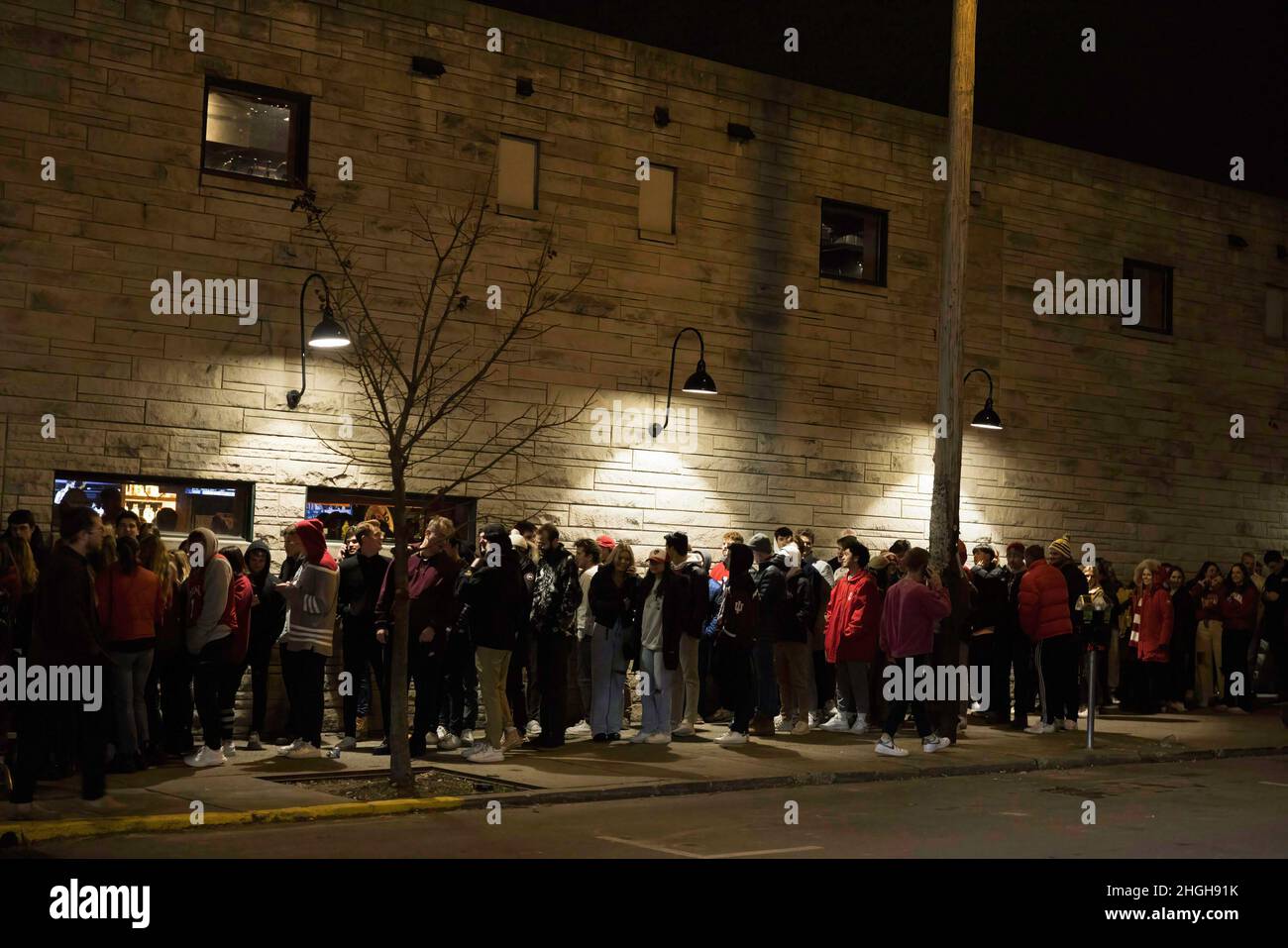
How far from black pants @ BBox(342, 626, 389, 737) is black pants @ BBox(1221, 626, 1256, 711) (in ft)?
41.1

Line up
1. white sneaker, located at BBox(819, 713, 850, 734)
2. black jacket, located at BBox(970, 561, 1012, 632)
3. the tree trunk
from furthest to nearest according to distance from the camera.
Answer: black jacket, located at BBox(970, 561, 1012, 632)
white sneaker, located at BBox(819, 713, 850, 734)
the tree trunk

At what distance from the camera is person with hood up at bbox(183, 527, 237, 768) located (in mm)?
13086

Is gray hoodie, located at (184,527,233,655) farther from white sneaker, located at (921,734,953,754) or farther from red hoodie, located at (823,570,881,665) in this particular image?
white sneaker, located at (921,734,953,754)

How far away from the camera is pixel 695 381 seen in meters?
17.9

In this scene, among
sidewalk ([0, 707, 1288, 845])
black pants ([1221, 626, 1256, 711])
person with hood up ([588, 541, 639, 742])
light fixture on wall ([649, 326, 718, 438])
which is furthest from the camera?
black pants ([1221, 626, 1256, 711])

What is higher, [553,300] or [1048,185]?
[1048,185]

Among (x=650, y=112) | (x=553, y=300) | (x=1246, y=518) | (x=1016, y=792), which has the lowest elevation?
(x=1016, y=792)

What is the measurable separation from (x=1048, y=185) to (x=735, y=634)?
10.4 m

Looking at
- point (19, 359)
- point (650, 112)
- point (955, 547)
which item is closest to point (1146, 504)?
point (955, 547)

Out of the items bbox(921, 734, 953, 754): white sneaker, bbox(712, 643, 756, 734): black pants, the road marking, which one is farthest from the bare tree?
the road marking

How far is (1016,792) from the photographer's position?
1268cm

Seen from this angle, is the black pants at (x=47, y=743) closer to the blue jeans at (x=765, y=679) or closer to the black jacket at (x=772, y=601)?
the black jacket at (x=772, y=601)

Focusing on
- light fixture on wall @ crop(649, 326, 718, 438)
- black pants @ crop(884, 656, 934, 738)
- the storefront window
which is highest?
light fixture on wall @ crop(649, 326, 718, 438)

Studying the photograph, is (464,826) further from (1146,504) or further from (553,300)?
(1146,504)
